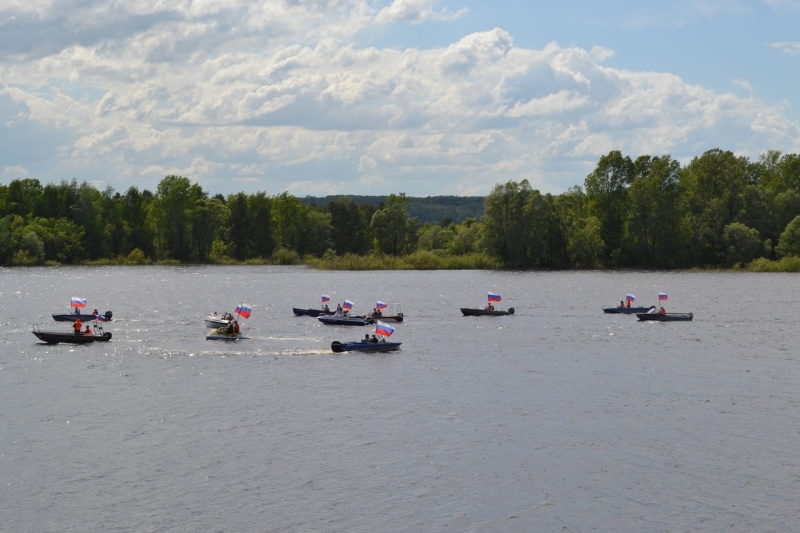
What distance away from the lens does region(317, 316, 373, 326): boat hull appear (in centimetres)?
9394

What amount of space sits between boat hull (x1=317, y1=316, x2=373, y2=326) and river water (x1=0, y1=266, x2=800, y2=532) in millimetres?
2141

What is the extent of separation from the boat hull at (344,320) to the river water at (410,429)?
2141 millimetres

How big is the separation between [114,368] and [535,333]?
38134 millimetres

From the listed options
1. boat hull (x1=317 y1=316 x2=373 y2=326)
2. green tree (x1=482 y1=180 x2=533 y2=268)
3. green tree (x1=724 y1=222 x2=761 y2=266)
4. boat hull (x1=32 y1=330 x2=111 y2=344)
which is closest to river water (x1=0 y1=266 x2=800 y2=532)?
boat hull (x1=32 y1=330 x2=111 y2=344)

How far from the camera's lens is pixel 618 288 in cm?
14162

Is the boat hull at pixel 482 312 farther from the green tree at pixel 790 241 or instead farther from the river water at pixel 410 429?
the green tree at pixel 790 241

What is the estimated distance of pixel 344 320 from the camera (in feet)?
309

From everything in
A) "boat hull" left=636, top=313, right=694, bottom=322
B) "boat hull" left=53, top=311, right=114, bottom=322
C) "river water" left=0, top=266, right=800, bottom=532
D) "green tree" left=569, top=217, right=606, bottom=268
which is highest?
"green tree" left=569, top=217, right=606, bottom=268

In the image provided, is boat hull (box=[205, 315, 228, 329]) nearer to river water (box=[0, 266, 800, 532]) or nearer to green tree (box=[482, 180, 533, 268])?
river water (box=[0, 266, 800, 532])

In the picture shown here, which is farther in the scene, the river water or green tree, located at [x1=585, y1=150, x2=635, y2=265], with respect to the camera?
green tree, located at [x1=585, y1=150, x2=635, y2=265]

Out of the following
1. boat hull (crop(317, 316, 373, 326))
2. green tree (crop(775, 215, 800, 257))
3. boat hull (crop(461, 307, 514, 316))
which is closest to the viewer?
boat hull (crop(317, 316, 373, 326))

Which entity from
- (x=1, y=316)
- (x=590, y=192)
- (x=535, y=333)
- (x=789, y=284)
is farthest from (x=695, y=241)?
(x=1, y=316)

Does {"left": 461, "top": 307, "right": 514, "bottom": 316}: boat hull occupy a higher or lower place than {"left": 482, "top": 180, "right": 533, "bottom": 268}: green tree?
lower

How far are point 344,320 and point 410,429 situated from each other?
149 ft
